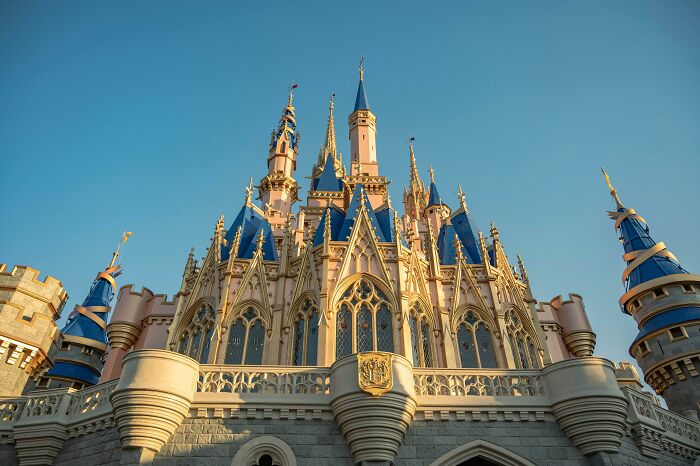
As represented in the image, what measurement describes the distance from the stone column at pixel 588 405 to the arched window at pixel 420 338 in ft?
19.6

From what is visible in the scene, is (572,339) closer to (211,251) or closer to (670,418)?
(670,418)

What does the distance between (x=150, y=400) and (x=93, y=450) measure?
2561mm

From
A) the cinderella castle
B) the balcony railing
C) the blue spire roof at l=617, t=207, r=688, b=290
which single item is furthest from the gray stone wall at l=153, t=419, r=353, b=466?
the blue spire roof at l=617, t=207, r=688, b=290

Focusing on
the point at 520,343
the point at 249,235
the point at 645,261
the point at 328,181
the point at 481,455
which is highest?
the point at 328,181

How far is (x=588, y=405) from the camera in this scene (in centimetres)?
1204

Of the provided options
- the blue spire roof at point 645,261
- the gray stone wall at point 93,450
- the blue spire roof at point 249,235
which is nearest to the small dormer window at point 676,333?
the blue spire roof at point 645,261

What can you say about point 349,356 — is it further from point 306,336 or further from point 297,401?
point 306,336

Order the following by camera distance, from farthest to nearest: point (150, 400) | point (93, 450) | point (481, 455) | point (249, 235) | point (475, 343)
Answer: point (249, 235), point (475, 343), point (93, 450), point (481, 455), point (150, 400)

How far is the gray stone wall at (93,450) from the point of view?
11.9 metres

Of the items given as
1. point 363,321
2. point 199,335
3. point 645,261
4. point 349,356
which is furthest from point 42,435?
point 645,261

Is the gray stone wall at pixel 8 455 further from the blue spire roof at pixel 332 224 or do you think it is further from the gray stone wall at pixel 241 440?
the blue spire roof at pixel 332 224

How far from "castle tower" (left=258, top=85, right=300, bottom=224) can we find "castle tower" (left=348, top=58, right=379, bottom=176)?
4.93m

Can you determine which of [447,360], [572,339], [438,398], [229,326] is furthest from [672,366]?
[229,326]

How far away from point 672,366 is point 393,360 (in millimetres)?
18028
